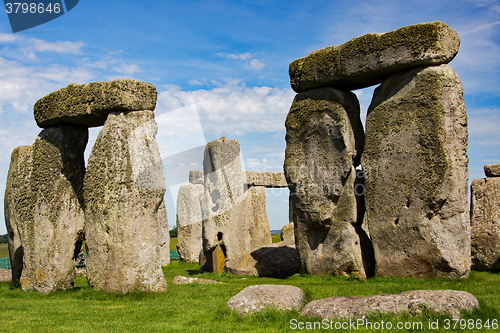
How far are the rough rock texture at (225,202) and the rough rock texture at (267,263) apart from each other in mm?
1239

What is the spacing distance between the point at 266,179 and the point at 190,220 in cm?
431

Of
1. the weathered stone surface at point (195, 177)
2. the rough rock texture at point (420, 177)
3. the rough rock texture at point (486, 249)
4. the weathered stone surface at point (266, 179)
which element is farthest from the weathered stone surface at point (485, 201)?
the weathered stone surface at point (195, 177)

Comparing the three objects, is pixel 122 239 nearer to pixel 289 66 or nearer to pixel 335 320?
pixel 335 320

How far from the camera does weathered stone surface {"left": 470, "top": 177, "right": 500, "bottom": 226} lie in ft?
45.4

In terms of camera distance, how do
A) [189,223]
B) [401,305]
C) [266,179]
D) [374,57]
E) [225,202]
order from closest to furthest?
[401,305]
[374,57]
[225,202]
[266,179]
[189,223]

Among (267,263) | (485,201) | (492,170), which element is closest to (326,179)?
(267,263)

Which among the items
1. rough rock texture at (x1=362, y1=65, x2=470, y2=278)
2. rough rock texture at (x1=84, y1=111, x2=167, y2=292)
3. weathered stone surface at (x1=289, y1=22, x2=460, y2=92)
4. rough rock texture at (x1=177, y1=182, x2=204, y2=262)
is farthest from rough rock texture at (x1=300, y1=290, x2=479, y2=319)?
rough rock texture at (x1=177, y1=182, x2=204, y2=262)

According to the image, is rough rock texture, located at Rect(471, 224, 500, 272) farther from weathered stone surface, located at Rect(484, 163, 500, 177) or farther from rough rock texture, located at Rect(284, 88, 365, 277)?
weathered stone surface, located at Rect(484, 163, 500, 177)

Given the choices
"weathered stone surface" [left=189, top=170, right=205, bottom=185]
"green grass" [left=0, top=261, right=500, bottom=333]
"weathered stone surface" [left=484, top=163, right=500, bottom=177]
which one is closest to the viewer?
"green grass" [left=0, top=261, right=500, bottom=333]

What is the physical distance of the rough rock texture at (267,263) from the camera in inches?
482

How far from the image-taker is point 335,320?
17.8 ft

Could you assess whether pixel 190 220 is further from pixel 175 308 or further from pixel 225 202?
pixel 175 308

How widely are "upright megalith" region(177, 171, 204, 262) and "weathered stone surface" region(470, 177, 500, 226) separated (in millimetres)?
11204

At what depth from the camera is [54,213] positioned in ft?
31.9
